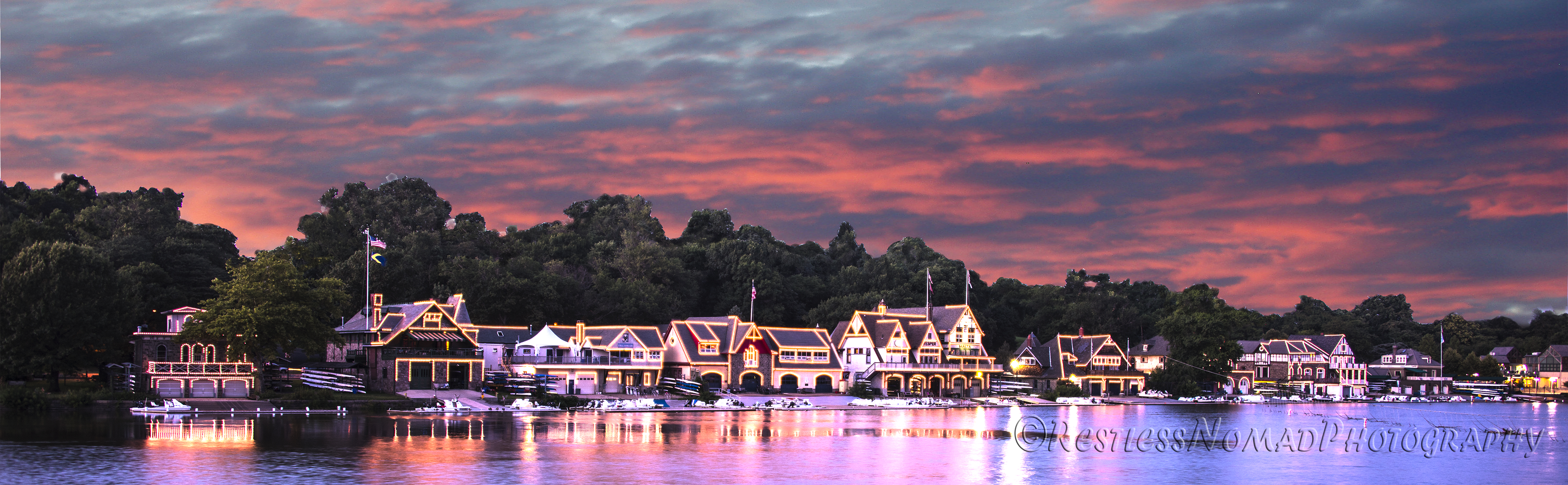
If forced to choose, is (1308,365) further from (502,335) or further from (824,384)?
(502,335)

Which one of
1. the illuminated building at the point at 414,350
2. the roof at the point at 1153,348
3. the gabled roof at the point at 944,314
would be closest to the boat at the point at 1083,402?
the gabled roof at the point at 944,314

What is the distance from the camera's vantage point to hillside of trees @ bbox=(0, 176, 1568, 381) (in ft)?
369

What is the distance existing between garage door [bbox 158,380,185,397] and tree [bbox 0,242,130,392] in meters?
4.76

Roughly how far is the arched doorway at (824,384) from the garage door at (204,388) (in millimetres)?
49119

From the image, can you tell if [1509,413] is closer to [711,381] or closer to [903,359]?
[903,359]

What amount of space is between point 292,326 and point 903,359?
5460 cm

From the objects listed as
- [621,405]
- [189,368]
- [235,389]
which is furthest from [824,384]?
[189,368]

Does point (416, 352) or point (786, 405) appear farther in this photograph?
point (786, 405)

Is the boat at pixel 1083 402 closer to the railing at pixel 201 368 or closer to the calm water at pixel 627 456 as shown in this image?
the calm water at pixel 627 456

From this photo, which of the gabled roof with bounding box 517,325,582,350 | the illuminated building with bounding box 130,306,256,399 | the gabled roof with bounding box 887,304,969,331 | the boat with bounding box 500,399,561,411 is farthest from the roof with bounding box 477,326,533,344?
the gabled roof with bounding box 887,304,969,331

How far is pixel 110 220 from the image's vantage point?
13138 cm

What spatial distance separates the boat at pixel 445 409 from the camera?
8244cm

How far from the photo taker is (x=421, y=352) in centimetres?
9381

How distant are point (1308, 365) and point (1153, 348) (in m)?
19.6
